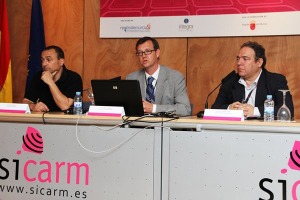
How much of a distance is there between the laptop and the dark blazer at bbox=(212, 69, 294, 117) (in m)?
0.84

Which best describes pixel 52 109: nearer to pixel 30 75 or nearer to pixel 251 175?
pixel 30 75

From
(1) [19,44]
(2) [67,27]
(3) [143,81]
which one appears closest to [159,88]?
(3) [143,81]

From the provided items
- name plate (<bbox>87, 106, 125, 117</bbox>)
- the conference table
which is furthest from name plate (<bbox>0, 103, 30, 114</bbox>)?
name plate (<bbox>87, 106, 125, 117</bbox>)

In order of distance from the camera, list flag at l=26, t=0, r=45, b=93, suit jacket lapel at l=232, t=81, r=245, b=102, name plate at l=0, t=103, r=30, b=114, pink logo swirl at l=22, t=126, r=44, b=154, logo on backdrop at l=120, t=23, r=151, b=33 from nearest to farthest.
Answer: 1. pink logo swirl at l=22, t=126, r=44, b=154
2. name plate at l=0, t=103, r=30, b=114
3. suit jacket lapel at l=232, t=81, r=245, b=102
4. logo on backdrop at l=120, t=23, r=151, b=33
5. flag at l=26, t=0, r=45, b=93

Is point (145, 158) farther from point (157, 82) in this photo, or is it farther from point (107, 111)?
point (157, 82)

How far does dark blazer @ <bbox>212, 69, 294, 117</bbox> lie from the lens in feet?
10.1

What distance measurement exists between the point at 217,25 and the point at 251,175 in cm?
229

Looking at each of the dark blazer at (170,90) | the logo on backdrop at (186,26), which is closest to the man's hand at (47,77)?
the dark blazer at (170,90)

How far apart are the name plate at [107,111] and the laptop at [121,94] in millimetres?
87

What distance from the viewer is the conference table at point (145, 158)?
2189 mm

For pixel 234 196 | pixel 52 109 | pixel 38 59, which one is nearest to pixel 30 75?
pixel 38 59

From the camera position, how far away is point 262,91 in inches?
124

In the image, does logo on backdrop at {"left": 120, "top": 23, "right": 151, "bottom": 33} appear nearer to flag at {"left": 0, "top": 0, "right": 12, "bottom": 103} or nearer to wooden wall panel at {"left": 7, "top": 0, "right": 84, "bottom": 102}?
wooden wall panel at {"left": 7, "top": 0, "right": 84, "bottom": 102}

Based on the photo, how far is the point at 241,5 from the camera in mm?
4094
